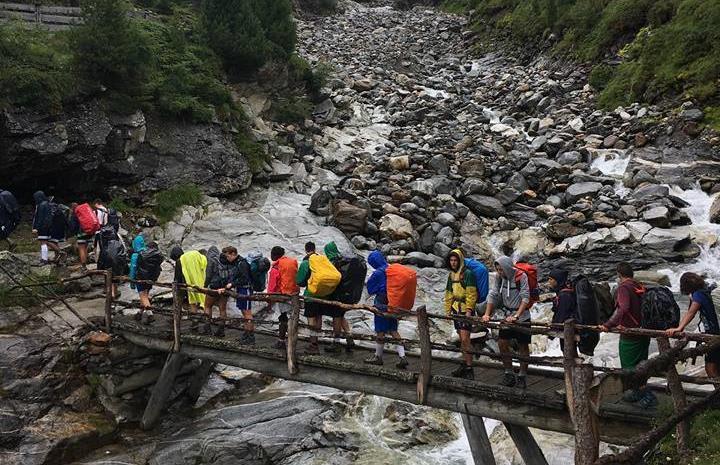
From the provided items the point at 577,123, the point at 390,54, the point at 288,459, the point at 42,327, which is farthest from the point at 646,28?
the point at 42,327

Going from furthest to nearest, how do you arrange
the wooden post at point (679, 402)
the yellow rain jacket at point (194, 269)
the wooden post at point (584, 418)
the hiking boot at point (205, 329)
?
the hiking boot at point (205, 329)
the yellow rain jacket at point (194, 269)
the wooden post at point (679, 402)
the wooden post at point (584, 418)

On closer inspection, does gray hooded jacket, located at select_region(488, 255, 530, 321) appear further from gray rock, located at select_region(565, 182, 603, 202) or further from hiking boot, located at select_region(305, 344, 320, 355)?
gray rock, located at select_region(565, 182, 603, 202)

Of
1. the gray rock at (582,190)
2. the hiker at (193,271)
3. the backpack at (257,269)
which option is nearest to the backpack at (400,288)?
the backpack at (257,269)

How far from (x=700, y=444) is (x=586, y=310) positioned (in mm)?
2043

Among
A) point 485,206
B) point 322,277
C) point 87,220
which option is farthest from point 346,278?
point 485,206

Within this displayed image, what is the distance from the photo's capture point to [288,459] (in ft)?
36.8

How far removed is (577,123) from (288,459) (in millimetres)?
21589

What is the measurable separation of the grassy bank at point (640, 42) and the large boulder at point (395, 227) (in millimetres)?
13135

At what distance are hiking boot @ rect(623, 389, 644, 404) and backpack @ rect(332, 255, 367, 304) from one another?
454cm

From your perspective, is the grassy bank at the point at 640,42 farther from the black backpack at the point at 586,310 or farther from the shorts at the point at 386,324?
the shorts at the point at 386,324

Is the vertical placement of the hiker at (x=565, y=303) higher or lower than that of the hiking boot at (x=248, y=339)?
higher

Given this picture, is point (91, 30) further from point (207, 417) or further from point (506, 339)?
point (506, 339)

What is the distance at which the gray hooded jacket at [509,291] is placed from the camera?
27.4 ft

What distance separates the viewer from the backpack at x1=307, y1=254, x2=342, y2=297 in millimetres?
9734
